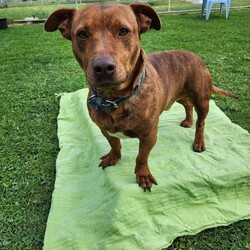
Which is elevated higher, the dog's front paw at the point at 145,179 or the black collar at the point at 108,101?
the black collar at the point at 108,101

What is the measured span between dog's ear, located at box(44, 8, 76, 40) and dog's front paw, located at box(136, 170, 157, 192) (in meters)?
1.41

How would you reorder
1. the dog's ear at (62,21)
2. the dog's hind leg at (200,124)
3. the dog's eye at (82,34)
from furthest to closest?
1. the dog's hind leg at (200,124)
2. the dog's ear at (62,21)
3. the dog's eye at (82,34)

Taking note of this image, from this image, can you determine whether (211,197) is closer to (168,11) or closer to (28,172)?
(28,172)

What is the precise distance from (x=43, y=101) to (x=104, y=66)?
135 inches

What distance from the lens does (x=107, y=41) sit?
2.16 m

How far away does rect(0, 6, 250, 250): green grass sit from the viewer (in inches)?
110

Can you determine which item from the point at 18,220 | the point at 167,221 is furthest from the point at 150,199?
the point at 18,220

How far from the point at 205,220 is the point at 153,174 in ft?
2.15

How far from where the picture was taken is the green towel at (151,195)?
2617mm

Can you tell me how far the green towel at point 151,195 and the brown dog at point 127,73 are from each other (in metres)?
0.19

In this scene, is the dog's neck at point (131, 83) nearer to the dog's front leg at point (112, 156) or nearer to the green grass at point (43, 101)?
the dog's front leg at point (112, 156)

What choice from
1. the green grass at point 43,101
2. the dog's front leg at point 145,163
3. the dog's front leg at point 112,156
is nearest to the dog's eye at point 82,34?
the dog's front leg at point 145,163

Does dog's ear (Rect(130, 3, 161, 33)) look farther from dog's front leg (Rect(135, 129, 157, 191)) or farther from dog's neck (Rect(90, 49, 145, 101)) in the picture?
dog's front leg (Rect(135, 129, 157, 191))

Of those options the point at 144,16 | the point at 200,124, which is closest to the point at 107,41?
the point at 144,16
